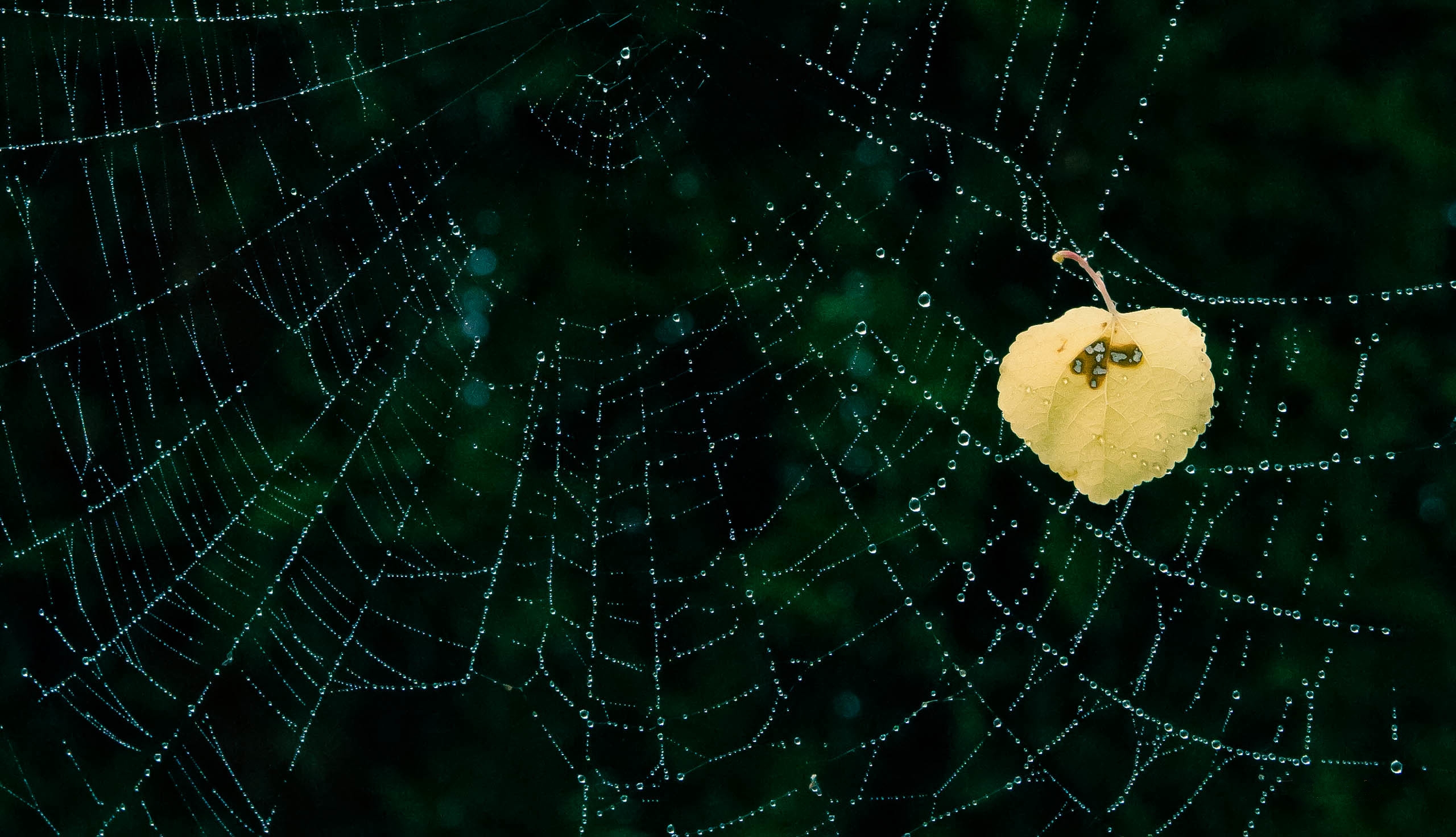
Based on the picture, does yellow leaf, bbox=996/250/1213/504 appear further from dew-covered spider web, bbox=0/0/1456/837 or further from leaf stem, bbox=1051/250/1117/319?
dew-covered spider web, bbox=0/0/1456/837

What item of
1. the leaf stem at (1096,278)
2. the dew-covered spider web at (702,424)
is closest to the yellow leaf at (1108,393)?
the leaf stem at (1096,278)

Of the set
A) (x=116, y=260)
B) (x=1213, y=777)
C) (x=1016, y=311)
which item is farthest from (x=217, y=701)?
(x=1213, y=777)

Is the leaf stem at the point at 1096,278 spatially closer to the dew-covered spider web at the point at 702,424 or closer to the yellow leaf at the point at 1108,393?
the yellow leaf at the point at 1108,393

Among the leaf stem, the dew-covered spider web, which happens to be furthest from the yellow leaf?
the dew-covered spider web

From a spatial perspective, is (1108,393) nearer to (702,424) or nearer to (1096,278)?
(1096,278)

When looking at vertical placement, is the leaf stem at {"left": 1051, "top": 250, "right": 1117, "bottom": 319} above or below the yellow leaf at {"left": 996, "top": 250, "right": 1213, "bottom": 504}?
above

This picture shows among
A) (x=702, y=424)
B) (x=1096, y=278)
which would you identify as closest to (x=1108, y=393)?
(x=1096, y=278)

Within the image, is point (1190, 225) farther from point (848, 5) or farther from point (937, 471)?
point (848, 5)
